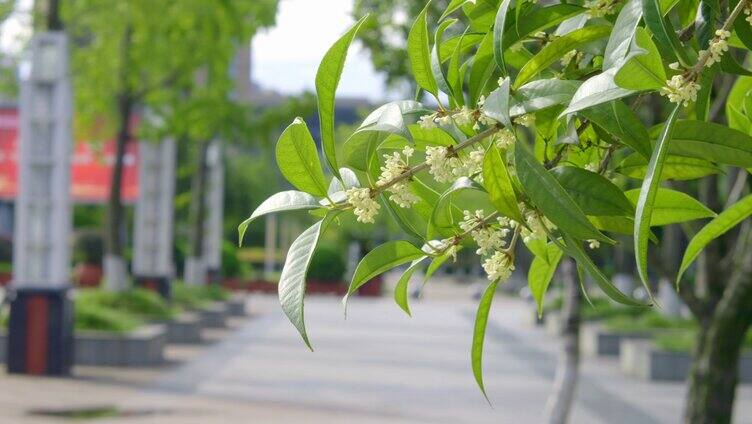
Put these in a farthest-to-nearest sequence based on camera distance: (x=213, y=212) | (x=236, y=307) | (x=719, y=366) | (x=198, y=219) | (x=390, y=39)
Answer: (x=213, y=212) < (x=236, y=307) < (x=198, y=219) < (x=390, y=39) < (x=719, y=366)

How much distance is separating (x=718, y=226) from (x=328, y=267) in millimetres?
47411

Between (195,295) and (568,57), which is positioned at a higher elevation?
(568,57)

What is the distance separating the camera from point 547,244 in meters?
2.01

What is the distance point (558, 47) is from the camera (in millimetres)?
1749

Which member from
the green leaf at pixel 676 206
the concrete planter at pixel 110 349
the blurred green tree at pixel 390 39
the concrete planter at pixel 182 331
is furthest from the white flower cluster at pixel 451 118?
the concrete planter at pixel 182 331

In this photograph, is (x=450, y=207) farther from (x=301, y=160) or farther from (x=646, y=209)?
(x=646, y=209)

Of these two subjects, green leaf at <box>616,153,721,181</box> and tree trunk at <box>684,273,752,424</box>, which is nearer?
green leaf at <box>616,153,721,181</box>

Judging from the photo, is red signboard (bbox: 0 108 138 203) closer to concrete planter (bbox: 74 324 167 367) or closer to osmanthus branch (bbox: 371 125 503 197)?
concrete planter (bbox: 74 324 167 367)

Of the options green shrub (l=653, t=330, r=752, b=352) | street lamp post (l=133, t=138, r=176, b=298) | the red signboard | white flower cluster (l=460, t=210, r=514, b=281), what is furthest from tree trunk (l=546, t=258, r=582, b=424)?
the red signboard

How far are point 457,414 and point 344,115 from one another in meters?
90.9

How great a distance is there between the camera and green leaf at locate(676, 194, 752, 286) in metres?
1.97

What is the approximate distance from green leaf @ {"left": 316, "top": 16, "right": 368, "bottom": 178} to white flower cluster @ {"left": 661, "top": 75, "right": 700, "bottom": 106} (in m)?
0.38

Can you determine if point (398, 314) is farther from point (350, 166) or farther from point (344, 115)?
point (344, 115)

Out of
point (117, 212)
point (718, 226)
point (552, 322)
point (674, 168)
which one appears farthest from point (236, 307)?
point (674, 168)
